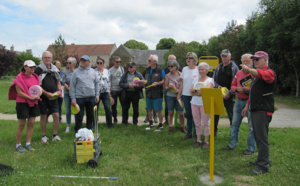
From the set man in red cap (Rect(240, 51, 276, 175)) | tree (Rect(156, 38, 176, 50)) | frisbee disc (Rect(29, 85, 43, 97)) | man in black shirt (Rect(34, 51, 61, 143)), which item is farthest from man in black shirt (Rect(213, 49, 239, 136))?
tree (Rect(156, 38, 176, 50))

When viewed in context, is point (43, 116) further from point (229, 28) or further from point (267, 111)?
point (229, 28)

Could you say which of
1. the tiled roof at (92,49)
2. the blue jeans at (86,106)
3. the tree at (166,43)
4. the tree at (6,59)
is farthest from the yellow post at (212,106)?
the tree at (166,43)

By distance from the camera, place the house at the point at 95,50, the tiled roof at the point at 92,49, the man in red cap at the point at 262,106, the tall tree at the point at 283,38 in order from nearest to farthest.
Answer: the man in red cap at the point at 262,106
the tall tree at the point at 283,38
the house at the point at 95,50
the tiled roof at the point at 92,49

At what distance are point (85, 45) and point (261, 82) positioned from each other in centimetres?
7323

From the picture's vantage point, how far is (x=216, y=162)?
4.47m

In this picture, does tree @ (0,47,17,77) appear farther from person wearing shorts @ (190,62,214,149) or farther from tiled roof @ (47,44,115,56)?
tiled roof @ (47,44,115,56)

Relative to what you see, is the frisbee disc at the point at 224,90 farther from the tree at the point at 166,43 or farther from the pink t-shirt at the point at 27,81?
the tree at the point at 166,43

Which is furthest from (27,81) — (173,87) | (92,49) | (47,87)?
(92,49)

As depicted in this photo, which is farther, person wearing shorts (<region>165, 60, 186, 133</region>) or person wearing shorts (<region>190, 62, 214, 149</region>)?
person wearing shorts (<region>165, 60, 186, 133</region>)

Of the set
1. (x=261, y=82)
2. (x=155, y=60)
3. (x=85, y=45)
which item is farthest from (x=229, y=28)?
(x=85, y=45)

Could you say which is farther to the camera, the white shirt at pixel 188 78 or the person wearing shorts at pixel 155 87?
the person wearing shorts at pixel 155 87

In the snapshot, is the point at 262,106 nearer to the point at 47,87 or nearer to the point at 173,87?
the point at 173,87

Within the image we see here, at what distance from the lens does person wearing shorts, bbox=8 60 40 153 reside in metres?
5.05

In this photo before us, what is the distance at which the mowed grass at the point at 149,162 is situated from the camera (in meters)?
3.72
